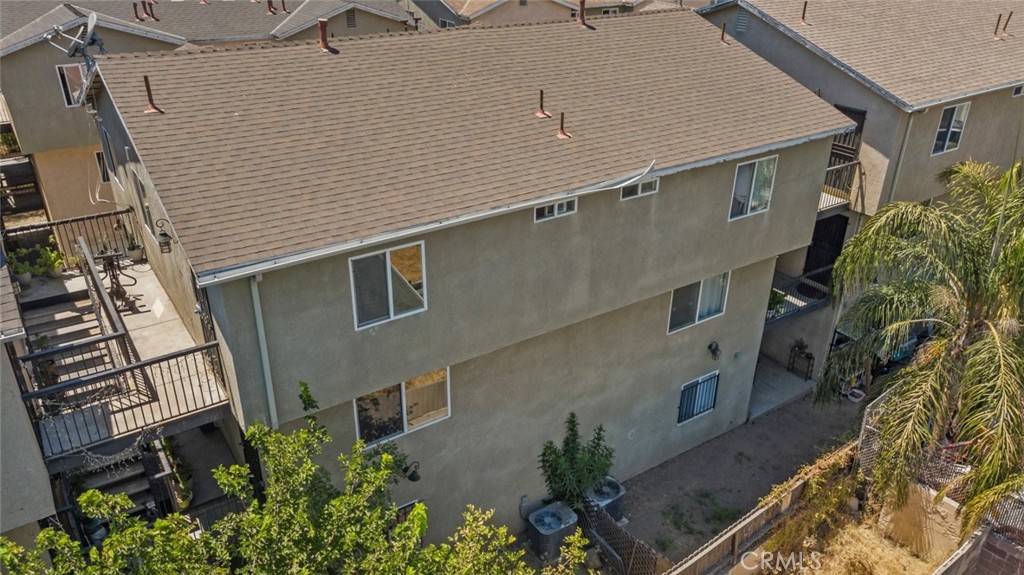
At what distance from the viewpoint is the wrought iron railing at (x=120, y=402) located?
9891mm

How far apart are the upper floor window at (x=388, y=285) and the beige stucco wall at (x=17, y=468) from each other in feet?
14.3

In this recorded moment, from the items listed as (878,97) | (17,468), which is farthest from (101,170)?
(878,97)

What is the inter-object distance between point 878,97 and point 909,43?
3702 millimetres

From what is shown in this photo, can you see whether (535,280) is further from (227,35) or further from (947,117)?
(227,35)

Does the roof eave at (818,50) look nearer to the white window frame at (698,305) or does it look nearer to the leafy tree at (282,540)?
the white window frame at (698,305)

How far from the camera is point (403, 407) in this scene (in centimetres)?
1222

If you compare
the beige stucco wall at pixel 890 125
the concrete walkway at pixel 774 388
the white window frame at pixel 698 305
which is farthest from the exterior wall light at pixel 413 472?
the beige stucco wall at pixel 890 125

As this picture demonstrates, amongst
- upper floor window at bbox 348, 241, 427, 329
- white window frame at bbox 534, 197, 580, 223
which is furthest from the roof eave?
upper floor window at bbox 348, 241, 427, 329

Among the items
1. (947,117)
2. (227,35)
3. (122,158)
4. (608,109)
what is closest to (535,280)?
(608,109)

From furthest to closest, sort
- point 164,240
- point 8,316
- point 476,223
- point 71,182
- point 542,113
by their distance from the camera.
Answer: point 71,182, point 542,113, point 476,223, point 164,240, point 8,316

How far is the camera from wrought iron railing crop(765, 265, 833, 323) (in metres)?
18.6

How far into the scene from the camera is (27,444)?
8.95m

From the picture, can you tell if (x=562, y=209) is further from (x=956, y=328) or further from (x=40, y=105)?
(x=40, y=105)

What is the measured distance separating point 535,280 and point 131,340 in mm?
7022
